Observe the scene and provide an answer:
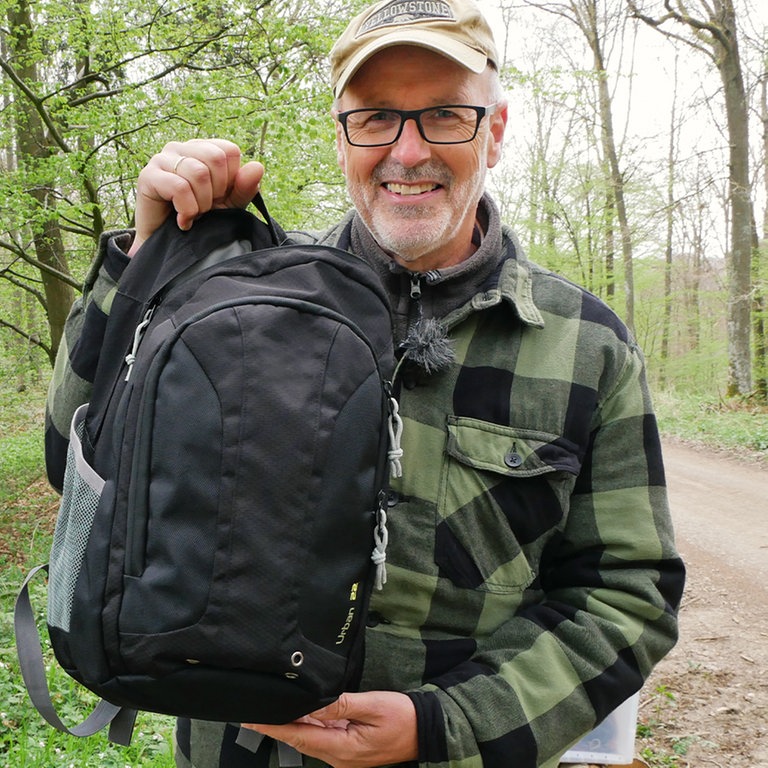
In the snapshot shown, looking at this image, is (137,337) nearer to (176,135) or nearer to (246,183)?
(246,183)

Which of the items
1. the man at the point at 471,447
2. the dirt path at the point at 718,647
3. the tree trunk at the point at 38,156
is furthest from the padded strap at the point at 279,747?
Answer: the tree trunk at the point at 38,156

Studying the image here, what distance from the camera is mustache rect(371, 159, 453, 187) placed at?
5.38 ft

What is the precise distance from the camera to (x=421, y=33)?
1.59 meters

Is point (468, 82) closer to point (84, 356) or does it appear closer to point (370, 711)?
point (84, 356)

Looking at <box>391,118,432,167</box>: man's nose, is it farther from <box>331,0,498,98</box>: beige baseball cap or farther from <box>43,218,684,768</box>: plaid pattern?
<box>43,218,684,768</box>: plaid pattern

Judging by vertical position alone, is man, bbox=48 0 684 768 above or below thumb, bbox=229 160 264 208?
below

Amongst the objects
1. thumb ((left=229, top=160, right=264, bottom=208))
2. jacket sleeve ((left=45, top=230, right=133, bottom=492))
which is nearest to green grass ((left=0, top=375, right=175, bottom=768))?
jacket sleeve ((left=45, top=230, right=133, bottom=492))

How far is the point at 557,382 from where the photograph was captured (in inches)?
61.8

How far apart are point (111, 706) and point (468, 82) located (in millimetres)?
1658

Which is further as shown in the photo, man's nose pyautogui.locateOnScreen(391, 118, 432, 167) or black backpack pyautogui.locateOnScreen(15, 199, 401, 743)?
man's nose pyautogui.locateOnScreen(391, 118, 432, 167)

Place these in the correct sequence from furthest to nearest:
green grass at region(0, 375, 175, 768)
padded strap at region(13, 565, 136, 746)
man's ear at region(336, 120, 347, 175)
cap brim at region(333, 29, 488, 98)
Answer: green grass at region(0, 375, 175, 768)
man's ear at region(336, 120, 347, 175)
cap brim at region(333, 29, 488, 98)
padded strap at region(13, 565, 136, 746)

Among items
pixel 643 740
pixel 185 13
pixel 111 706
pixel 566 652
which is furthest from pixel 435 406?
pixel 185 13

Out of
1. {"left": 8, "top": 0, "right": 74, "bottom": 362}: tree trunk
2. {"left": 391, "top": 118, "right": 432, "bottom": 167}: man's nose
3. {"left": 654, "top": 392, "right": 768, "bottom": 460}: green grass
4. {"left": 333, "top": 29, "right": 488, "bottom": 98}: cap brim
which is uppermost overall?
{"left": 8, "top": 0, "right": 74, "bottom": 362}: tree trunk

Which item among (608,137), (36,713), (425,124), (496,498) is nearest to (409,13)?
(425,124)
